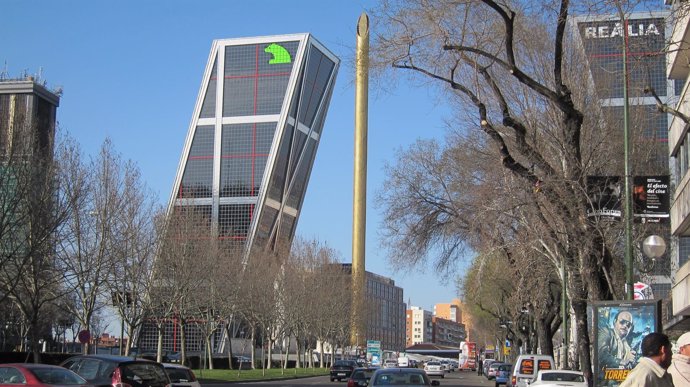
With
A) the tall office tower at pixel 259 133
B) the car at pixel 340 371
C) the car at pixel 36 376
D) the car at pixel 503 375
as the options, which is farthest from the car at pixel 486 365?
the car at pixel 36 376

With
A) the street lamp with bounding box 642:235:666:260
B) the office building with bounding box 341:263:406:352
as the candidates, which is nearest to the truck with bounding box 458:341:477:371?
the office building with bounding box 341:263:406:352

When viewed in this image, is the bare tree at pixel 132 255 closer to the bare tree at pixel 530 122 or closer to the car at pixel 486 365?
the bare tree at pixel 530 122

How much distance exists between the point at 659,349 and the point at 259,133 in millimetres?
117556

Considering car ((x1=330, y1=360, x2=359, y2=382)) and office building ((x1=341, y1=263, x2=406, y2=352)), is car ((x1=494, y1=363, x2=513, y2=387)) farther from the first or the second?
office building ((x1=341, y1=263, x2=406, y2=352))

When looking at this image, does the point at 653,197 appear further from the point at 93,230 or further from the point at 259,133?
the point at 259,133

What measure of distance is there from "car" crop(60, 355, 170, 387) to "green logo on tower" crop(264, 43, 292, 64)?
4356 inches

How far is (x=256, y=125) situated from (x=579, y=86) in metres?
99.2

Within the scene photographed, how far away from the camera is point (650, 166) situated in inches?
1195

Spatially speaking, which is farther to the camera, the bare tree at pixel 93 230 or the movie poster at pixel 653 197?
the bare tree at pixel 93 230

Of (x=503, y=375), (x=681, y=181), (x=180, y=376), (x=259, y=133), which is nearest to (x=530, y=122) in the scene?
(x=681, y=181)

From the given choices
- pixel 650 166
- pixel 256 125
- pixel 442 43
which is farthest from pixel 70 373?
pixel 256 125

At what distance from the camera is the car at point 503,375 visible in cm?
5023

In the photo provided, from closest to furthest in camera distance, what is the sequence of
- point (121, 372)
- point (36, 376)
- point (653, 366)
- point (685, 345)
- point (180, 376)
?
point (653, 366) < point (685, 345) < point (36, 376) < point (121, 372) < point (180, 376)

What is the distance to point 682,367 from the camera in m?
6.54
